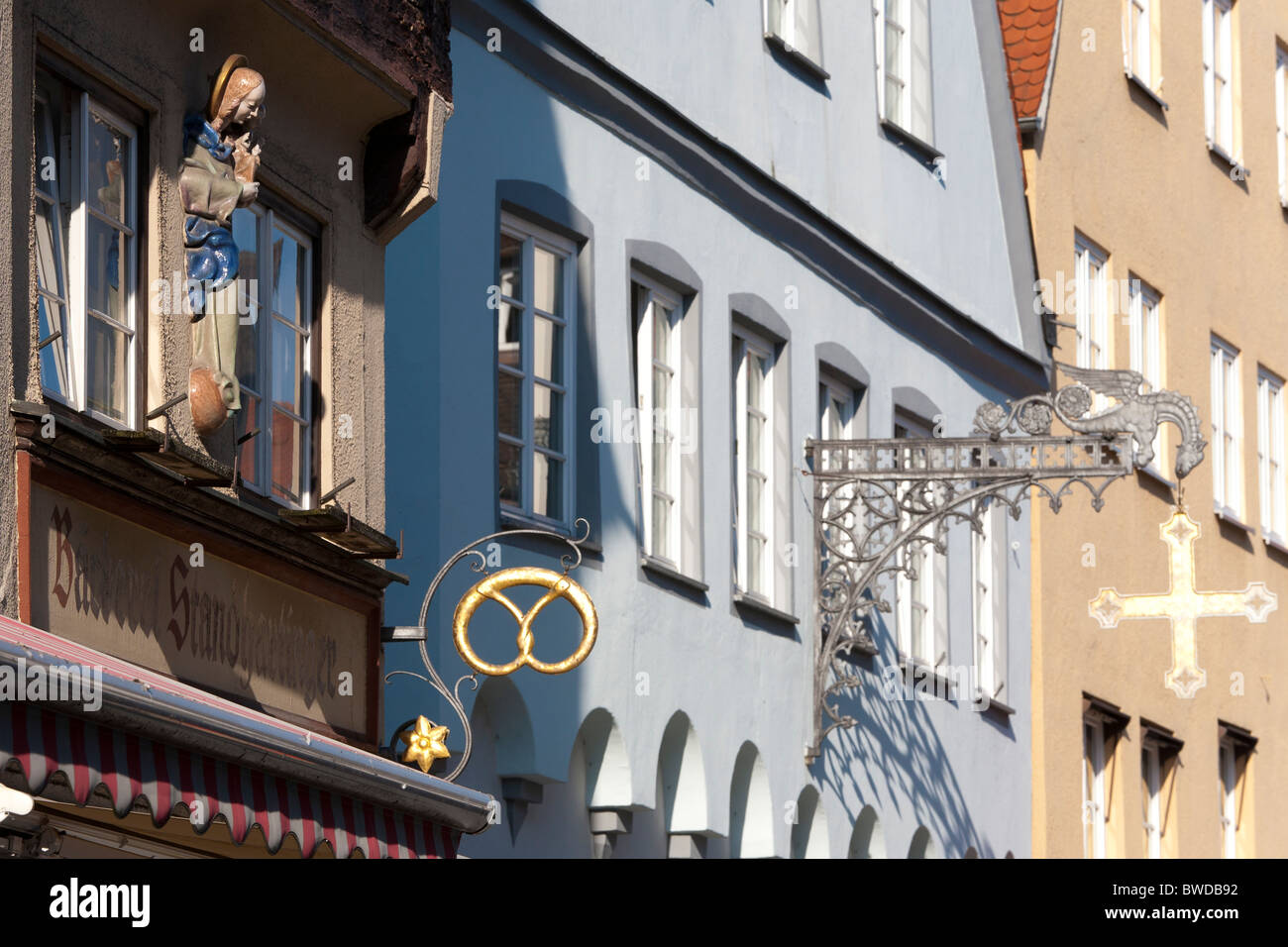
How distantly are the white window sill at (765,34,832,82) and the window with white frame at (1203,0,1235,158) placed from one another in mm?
9157

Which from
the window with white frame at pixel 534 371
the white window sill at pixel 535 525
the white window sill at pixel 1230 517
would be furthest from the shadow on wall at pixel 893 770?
the white window sill at pixel 1230 517

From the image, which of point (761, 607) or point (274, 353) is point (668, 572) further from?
point (274, 353)

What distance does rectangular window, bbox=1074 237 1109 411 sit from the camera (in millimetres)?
24859

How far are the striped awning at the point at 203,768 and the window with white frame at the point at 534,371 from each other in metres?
4.22

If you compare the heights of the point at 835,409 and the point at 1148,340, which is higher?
the point at 1148,340

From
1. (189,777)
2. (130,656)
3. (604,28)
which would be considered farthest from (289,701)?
(604,28)

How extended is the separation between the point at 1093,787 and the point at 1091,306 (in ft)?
12.6

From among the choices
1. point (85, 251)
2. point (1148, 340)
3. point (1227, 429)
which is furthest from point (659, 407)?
point (1227, 429)

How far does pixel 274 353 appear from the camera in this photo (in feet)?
40.8

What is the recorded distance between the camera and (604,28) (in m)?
17.1

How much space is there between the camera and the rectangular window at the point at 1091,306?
24859mm

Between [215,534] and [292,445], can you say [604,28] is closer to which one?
[292,445]

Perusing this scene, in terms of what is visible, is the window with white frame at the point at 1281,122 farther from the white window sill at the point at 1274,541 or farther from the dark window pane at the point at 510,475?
the dark window pane at the point at 510,475
